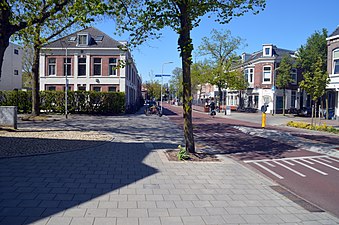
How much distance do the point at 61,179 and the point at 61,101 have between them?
22.7 metres

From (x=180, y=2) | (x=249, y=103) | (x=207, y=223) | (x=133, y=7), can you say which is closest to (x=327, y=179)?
(x=207, y=223)

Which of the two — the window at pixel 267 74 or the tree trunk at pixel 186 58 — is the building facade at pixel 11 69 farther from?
the tree trunk at pixel 186 58

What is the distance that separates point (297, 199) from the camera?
541 centimetres

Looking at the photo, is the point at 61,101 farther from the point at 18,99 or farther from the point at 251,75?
the point at 251,75

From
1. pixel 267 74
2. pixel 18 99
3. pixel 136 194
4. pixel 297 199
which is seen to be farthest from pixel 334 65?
pixel 18 99

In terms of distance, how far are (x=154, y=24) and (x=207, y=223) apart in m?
6.74

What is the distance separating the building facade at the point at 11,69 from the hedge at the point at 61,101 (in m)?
15.7

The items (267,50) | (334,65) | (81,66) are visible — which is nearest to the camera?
(334,65)

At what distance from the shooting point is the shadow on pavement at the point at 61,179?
4.42m

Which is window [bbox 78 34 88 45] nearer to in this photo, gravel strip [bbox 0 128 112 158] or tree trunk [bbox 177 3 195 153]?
gravel strip [bbox 0 128 112 158]

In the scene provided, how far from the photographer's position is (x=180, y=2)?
813 centimetres

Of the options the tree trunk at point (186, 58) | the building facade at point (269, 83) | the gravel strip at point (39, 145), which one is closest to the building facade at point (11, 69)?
the building facade at point (269, 83)

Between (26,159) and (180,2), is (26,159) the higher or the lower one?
the lower one

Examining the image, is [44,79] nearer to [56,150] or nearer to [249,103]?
[56,150]
